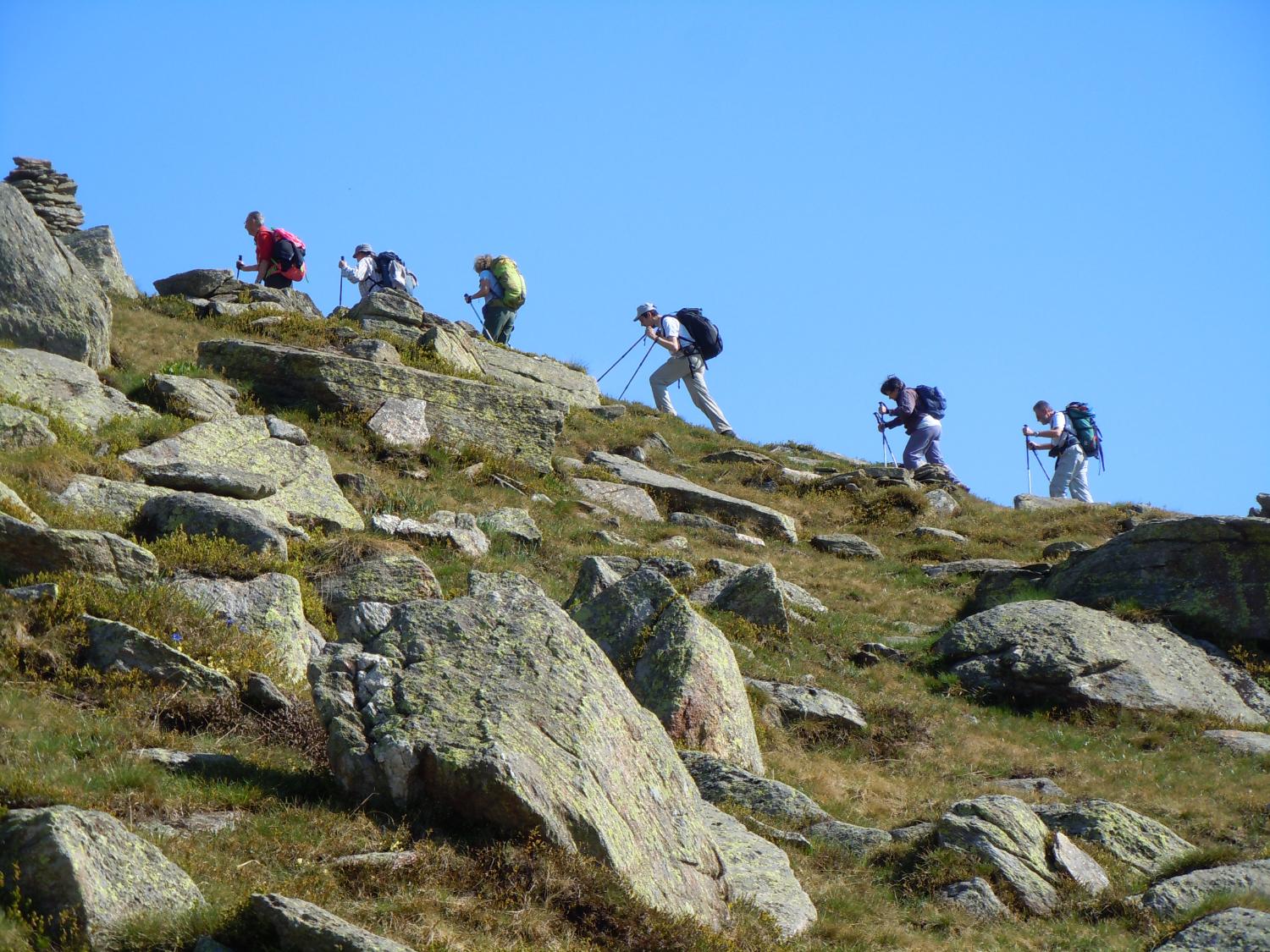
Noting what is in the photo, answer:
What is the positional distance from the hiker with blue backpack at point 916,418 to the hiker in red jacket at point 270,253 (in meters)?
15.4

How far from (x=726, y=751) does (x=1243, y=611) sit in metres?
11.6

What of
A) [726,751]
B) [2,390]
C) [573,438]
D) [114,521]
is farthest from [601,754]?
[573,438]

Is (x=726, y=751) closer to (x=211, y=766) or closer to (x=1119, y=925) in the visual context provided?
(x=1119, y=925)

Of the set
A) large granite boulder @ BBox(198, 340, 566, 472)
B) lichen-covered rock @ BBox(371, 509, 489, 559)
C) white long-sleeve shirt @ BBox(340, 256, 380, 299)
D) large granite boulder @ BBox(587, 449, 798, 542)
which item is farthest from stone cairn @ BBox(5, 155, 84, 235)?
lichen-covered rock @ BBox(371, 509, 489, 559)

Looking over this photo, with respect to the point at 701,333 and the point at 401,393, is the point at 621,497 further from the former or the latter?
the point at 701,333

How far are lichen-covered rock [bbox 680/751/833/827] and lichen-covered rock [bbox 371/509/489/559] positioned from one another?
5.96 m

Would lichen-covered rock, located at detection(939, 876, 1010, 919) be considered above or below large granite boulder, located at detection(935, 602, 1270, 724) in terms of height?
below

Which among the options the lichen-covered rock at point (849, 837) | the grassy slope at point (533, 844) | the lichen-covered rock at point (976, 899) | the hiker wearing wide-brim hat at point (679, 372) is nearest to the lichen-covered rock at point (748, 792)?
the lichen-covered rock at point (849, 837)

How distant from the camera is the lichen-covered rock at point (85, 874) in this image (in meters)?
7.47

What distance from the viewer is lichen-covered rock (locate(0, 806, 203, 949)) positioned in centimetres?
747

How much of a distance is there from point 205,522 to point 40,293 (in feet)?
27.0

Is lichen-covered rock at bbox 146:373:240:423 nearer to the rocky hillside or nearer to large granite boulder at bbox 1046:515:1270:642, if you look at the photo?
the rocky hillside

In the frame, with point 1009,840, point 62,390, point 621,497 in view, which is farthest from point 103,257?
point 1009,840

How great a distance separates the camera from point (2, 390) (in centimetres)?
1852
